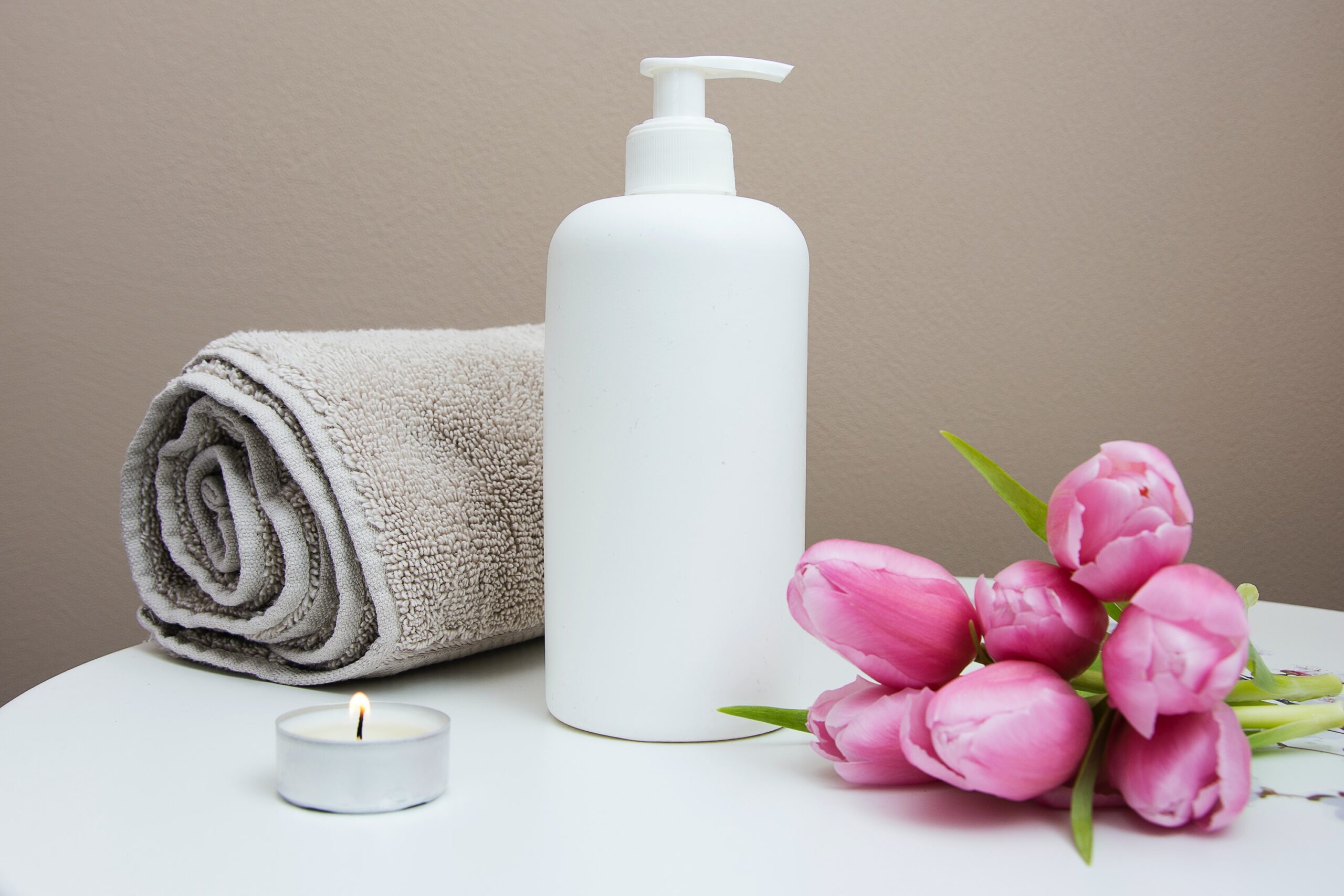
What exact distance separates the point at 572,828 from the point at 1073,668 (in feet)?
0.48

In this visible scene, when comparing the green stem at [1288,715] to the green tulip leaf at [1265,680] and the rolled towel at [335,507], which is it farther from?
the rolled towel at [335,507]

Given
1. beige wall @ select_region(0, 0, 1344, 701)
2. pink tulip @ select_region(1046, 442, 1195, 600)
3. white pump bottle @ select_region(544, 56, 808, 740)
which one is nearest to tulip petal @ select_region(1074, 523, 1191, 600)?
pink tulip @ select_region(1046, 442, 1195, 600)

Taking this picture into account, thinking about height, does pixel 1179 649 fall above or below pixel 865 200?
below

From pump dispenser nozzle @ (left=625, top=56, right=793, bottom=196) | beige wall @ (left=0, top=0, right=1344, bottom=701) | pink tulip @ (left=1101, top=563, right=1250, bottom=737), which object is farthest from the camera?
beige wall @ (left=0, top=0, right=1344, bottom=701)

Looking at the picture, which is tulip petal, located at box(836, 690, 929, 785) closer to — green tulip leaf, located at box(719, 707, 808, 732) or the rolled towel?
green tulip leaf, located at box(719, 707, 808, 732)

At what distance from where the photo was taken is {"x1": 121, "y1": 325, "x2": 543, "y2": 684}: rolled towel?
0.40 meters

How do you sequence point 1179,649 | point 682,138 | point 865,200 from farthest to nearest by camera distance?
point 865,200
point 682,138
point 1179,649

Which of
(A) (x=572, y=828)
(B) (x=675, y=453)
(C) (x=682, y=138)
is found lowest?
(A) (x=572, y=828)

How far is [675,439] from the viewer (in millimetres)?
351

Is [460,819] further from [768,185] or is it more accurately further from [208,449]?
[768,185]

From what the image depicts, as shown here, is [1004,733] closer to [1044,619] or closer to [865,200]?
[1044,619]

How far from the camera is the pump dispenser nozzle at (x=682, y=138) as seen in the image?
365mm

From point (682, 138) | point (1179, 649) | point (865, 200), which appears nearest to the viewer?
point (1179, 649)

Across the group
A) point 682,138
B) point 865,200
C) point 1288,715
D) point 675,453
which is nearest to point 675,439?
point 675,453
